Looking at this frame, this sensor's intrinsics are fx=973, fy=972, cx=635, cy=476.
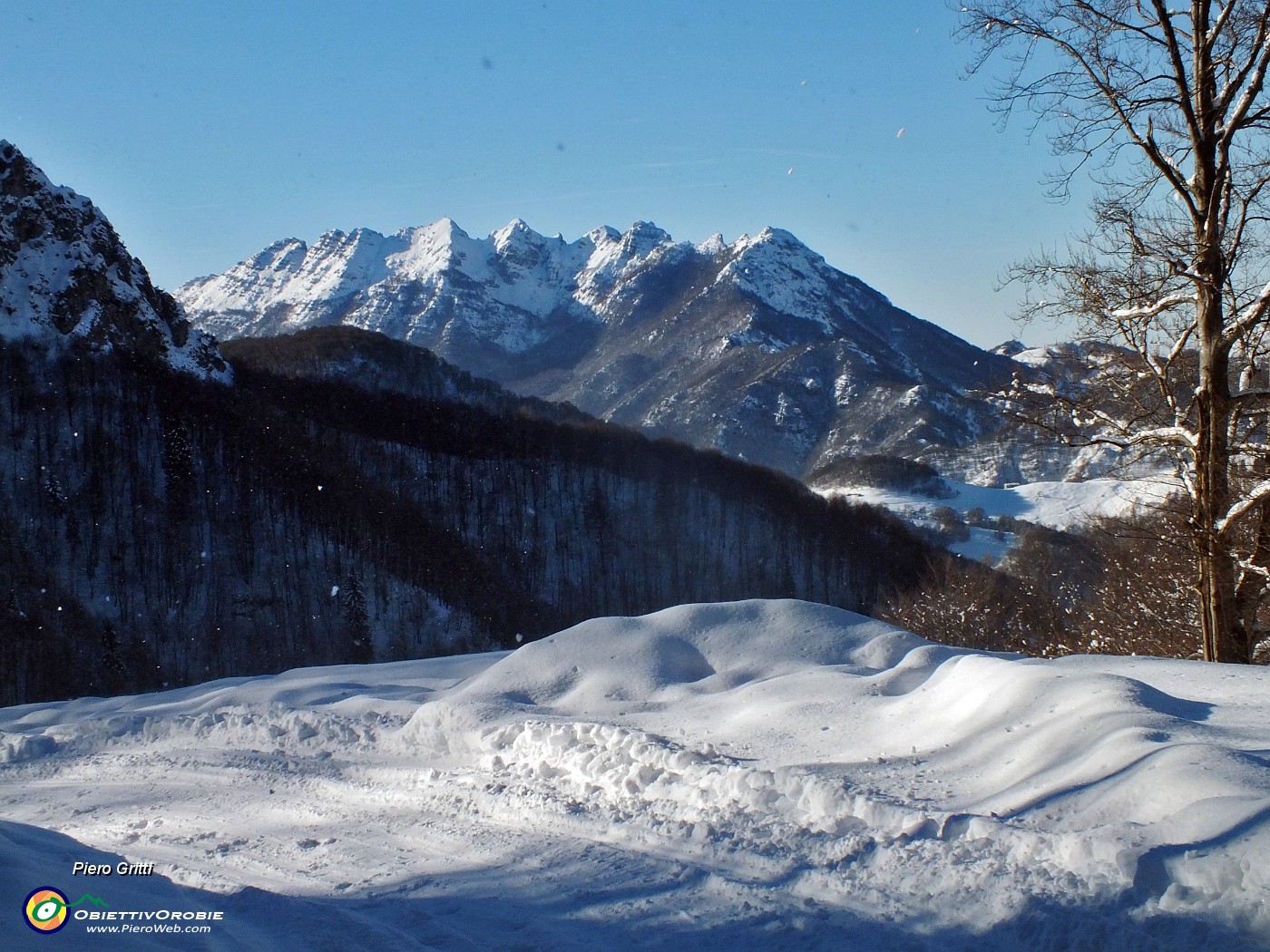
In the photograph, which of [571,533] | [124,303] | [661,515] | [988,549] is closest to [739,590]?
[661,515]

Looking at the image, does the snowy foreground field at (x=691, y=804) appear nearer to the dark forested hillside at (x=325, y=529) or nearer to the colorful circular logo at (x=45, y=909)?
the colorful circular logo at (x=45, y=909)

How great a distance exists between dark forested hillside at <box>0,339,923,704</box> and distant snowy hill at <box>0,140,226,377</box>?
2031 mm

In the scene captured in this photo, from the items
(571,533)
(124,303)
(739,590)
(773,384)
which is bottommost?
(739,590)

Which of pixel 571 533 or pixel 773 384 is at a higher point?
pixel 773 384

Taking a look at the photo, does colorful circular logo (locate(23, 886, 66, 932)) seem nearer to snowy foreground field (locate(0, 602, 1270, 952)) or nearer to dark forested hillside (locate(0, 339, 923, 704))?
snowy foreground field (locate(0, 602, 1270, 952))

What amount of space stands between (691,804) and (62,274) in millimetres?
75106

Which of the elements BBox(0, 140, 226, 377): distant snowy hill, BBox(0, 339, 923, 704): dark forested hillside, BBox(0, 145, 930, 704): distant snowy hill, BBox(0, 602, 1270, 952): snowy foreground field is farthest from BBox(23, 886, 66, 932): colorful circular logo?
BBox(0, 140, 226, 377): distant snowy hill

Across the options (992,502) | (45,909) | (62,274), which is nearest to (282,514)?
(62,274)

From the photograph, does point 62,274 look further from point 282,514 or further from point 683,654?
point 683,654

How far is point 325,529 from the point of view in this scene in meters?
62.5

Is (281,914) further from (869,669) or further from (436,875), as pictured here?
(869,669)

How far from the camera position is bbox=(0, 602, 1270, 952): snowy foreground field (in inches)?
160

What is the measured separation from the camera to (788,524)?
3287 inches

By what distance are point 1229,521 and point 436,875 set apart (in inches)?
261
